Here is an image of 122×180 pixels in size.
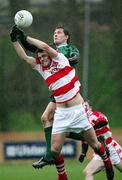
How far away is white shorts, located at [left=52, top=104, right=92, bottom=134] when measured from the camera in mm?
11805

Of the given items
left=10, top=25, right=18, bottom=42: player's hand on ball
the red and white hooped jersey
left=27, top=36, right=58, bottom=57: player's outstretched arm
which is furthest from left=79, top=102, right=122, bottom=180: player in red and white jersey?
left=10, top=25, right=18, bottom=42: player's hand on ball

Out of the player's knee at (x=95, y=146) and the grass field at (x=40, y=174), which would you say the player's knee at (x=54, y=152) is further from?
the grass field at (x=40, y=174)

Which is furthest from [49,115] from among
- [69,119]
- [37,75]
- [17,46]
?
[37,75]

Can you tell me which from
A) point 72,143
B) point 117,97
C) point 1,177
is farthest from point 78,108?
point 117,97

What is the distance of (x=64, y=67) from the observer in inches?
462

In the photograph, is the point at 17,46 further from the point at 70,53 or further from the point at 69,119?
the point at 69,119

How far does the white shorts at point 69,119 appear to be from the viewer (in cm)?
1180

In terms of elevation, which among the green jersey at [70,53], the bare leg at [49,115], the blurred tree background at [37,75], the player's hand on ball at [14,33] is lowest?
the blurred tree background at [37,75]

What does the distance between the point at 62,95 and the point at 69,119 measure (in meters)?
0.36

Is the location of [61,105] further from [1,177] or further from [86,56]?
[86,56]

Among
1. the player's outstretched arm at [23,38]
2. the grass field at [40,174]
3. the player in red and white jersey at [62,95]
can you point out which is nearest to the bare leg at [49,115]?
the player in red and white jersey at [62,95]

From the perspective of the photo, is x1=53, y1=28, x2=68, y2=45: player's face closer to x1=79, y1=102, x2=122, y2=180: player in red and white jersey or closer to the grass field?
x1=79, y1=102, x2=122, y2=180: player in red and white jersey

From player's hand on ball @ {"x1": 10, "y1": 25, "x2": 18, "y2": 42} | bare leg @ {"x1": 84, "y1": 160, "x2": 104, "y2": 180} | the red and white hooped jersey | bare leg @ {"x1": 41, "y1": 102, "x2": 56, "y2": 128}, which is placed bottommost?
bare leg @ {"x1": 84, "y1": 160, "x2": 104, "y2": 180}

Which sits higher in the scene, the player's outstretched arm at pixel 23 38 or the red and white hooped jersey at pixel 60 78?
the player's outstretched arm at pixel 23 38
